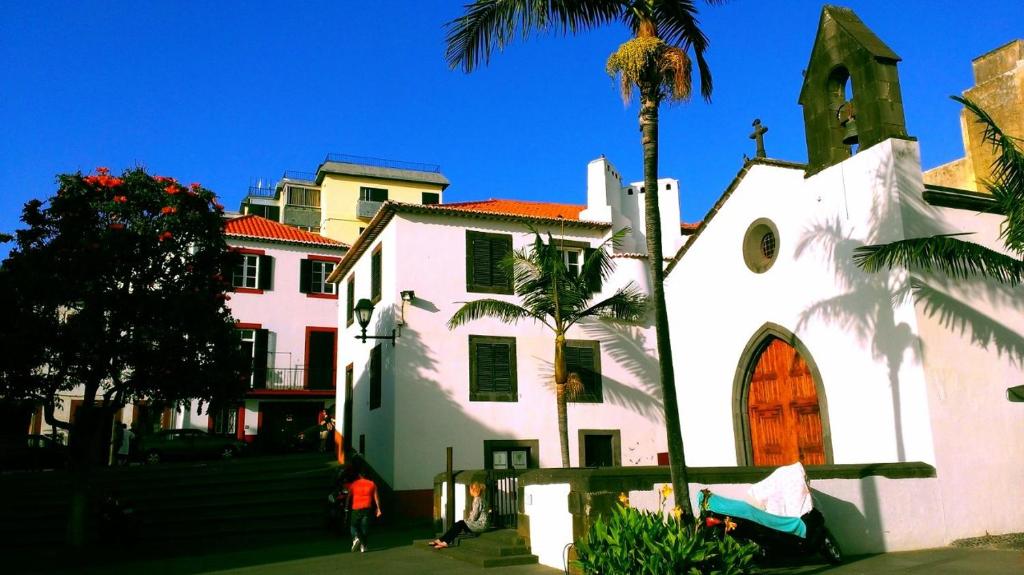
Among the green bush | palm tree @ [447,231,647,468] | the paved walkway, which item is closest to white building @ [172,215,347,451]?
palm tree @ [447,231,647,468]

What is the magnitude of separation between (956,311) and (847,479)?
133 inches

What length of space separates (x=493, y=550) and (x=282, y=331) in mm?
21684

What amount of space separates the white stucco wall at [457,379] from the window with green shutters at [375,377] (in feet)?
1.16

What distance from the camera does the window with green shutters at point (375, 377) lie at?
71.6 ft

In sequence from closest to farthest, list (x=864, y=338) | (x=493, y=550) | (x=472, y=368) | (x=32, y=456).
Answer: (x=493, y=550)
(x=864, y=338)
(x=472, y=368)
(x=32, y=456)

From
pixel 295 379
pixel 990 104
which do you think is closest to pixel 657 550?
pixel 990 104

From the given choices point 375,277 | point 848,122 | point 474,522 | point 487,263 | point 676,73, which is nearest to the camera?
point 676,73

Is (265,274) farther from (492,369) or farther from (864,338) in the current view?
(864,338)

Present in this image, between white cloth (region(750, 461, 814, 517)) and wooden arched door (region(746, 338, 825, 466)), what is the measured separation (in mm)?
3484

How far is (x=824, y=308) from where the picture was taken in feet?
46.4

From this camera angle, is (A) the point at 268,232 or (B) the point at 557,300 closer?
(B) the point at 557,300

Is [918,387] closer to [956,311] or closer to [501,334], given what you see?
[956,311]

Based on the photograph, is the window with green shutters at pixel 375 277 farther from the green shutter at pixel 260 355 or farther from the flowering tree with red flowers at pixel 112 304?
the green shutter at pixel 260 355

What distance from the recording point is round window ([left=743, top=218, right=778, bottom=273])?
15586mm
